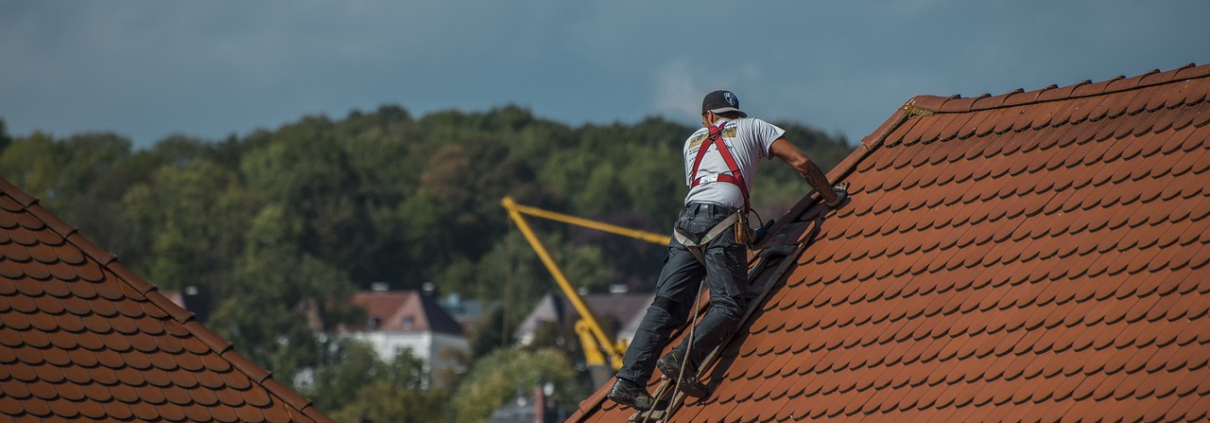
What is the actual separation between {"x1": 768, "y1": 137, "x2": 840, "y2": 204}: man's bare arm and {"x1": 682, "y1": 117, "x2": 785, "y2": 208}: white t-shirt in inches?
2.5

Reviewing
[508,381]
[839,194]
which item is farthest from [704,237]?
[508,381]

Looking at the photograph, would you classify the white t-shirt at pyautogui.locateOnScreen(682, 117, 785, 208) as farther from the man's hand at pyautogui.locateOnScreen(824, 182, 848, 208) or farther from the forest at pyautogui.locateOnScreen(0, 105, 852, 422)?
the forest at pyautogui.locateOnScreen(0, 105, 852, 422)

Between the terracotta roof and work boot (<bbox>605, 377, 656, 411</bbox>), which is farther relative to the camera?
work boot (<bbox>605, 377, 656, 411</bbox>)

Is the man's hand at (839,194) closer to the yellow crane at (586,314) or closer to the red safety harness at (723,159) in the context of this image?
the red safety harness at (723,159)

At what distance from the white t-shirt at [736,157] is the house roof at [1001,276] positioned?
0.62m

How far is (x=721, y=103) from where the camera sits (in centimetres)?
1043

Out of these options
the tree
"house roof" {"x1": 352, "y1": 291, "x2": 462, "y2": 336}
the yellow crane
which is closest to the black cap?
the yellow crane

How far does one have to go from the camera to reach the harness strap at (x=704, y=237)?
9938mm

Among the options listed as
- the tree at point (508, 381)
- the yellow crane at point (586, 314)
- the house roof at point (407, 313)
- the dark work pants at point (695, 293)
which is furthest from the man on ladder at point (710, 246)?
the house roof at point (407, 313)

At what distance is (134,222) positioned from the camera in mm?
135250

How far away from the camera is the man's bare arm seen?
9.99m

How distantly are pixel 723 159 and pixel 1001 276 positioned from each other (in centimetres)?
188

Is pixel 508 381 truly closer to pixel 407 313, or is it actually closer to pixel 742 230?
pixel 407 313

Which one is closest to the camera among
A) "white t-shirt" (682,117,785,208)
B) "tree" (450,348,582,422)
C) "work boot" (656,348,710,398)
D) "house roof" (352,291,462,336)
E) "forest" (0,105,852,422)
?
"work boot" (656,348,710,398)
